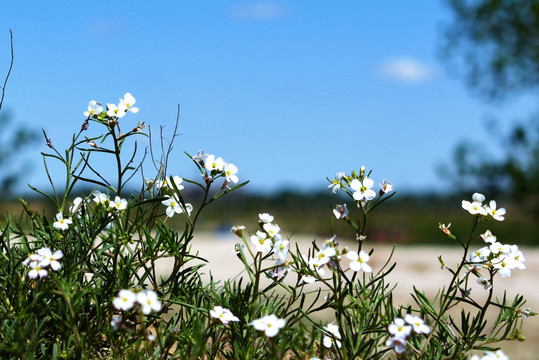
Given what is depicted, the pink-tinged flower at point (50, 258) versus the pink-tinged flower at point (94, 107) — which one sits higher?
the pink-tinged flower at point (94, 107)

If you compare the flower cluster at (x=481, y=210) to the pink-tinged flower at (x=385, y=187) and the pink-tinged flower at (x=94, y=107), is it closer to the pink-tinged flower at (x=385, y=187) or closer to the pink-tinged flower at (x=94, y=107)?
the pink-tinged flower at (x=385, y=187)

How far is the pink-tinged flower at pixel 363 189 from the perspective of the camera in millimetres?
1910

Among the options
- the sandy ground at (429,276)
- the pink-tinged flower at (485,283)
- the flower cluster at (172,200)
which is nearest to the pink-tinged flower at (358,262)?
the pink-tinged flower at (485,283)

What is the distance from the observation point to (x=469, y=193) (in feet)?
52.4

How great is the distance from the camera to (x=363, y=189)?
1.94m

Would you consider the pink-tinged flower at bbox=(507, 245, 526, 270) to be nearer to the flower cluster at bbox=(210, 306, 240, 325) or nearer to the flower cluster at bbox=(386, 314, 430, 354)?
the flower cluster at bbox=(386, 314, 430, 354)

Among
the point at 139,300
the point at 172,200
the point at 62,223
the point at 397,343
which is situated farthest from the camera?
the point at 172,200

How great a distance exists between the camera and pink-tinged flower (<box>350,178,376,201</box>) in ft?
6.27

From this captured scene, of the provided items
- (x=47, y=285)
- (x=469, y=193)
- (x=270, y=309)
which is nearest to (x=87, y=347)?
(x=47, y=285)

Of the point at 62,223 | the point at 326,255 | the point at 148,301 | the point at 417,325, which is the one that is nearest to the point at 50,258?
the point at 62,223

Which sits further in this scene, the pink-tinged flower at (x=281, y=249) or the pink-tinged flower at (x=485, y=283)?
the pink-tinged flower at (x=485, y=283)

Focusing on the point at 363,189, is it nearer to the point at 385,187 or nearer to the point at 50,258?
the point at 385,187

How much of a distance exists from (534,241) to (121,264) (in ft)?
64.0

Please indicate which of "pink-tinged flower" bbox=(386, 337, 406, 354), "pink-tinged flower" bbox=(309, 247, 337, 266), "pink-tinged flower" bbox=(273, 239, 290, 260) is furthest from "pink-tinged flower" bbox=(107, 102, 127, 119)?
"pink-tinged flower" bbox=(386, 337, 406, 354)
